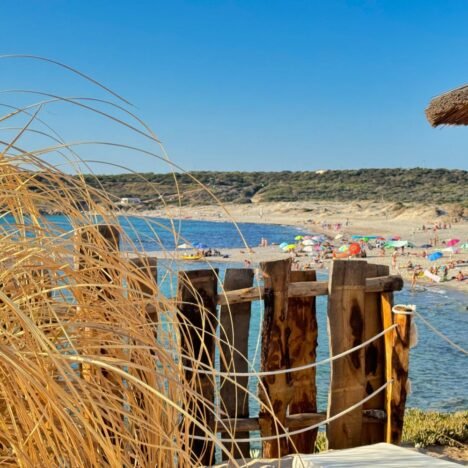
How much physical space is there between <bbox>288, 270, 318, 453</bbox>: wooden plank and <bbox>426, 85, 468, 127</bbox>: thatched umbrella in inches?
61.5

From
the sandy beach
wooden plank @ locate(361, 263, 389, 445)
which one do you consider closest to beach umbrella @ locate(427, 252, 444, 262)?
the sandy beach

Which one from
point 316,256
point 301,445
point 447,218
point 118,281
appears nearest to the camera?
point 118,281

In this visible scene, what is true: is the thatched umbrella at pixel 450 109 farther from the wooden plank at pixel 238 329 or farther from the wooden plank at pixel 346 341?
the wooden plank at pixel 238 329

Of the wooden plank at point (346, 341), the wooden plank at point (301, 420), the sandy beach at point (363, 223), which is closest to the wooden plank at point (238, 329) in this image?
the wooden plank at point (301, 420)

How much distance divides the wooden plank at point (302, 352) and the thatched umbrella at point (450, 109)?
156cm

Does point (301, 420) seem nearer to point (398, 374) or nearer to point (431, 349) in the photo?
point (398, 374)

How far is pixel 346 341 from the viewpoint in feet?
12.8

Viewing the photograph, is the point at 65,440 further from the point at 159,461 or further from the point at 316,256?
the point at 316,256

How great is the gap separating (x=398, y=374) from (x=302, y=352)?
0.57m

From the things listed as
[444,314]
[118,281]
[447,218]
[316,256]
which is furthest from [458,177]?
[118,281]

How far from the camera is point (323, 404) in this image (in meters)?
7.84

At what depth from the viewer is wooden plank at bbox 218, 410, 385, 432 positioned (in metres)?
3.65

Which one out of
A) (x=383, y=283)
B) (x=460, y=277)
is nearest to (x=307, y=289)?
(x=383, y=283)

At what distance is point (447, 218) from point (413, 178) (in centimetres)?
3144
